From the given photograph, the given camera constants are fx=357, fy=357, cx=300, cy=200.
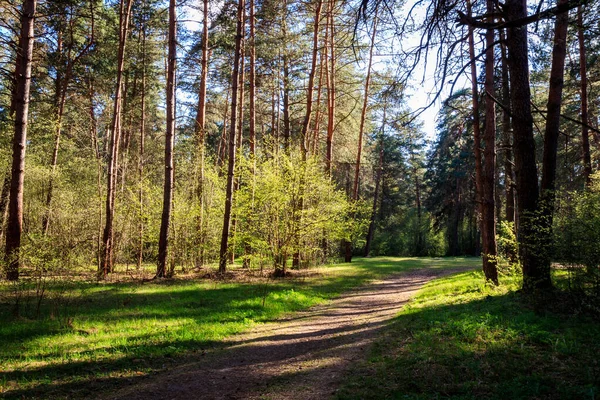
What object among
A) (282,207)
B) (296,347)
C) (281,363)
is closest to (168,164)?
(282,207)

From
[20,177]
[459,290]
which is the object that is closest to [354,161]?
[459,290]

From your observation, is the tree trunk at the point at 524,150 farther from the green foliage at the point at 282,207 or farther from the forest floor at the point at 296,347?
the green foliage at the point at 282,207

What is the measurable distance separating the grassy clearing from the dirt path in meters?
0.43

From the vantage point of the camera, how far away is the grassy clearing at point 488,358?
3.66m

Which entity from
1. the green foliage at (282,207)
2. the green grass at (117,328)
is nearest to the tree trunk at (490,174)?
the green grass at (117,328)

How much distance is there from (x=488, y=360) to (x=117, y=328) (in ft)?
20.0

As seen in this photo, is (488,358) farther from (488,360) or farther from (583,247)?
(583,247)

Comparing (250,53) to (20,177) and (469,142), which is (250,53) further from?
(469,142)

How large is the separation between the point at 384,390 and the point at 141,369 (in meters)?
3.36

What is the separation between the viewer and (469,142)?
29734 mm

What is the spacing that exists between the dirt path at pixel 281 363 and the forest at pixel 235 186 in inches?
17.4

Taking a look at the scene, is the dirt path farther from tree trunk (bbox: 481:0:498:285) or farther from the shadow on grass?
tree trunk (bbox: 481:0:498:285)

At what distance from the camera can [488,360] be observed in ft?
14.1

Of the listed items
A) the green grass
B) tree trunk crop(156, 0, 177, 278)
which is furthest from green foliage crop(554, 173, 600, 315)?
tree trunk crop(156, 0, 177, 278)
